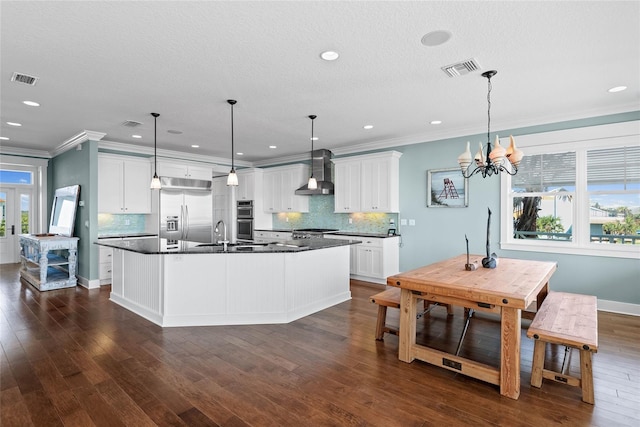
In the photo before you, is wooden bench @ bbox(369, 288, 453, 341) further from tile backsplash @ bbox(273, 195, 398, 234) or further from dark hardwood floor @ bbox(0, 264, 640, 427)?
tile backsplash @ bbox(273, 195, 398, 234)

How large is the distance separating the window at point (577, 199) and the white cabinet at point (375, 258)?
1809 mm

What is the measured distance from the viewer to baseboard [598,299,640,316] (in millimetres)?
4125

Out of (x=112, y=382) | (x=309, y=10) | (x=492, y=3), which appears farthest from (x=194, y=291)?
(x=492, y=3)

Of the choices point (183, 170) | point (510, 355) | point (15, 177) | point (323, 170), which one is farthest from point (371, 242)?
point (15, 177)

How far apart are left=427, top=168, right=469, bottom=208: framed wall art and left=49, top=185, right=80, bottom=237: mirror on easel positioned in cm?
641

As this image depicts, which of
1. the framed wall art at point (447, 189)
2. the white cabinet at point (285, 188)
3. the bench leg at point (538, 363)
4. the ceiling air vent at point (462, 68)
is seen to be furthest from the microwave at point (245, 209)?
the bench leg at point (538, 363)

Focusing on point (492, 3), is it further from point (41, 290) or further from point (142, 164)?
point (41, 290)

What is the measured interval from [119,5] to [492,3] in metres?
2.42

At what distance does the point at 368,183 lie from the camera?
246 inches

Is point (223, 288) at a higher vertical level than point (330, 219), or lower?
lower

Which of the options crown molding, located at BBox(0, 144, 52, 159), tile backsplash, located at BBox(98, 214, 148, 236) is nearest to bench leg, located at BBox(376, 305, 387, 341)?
tile backsplash, located at BBox(98, 214, 148, 236)

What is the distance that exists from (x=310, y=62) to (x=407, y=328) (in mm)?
2570

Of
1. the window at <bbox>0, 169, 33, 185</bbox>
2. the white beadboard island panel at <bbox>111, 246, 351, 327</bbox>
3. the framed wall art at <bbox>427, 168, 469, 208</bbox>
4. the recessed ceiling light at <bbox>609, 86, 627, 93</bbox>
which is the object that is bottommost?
the white beadboard island panel at <bbox>111, 246, 351, 327</bbox>

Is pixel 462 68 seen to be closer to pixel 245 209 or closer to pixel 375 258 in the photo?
pixel 375 258
